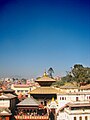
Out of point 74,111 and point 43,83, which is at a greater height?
point 43,83

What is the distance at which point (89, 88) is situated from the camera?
5034cm

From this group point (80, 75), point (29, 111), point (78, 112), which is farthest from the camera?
point (80, 75)

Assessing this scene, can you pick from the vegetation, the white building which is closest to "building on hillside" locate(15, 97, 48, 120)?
the white building

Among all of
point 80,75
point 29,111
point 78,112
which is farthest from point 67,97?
point 80,75

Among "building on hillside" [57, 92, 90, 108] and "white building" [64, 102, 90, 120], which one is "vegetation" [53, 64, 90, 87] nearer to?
"building on hillside" [57, 92, 90, 108]

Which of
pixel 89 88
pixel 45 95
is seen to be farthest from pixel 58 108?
pixel 89 88

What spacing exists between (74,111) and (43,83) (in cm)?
1175

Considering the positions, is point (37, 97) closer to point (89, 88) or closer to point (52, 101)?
point (52, 101)

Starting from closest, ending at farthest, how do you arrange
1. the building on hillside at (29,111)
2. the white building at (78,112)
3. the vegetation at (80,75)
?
1. the white building at (78,112)
2. the building on hillside at (29,111)
3. the vegetation at (80,75)

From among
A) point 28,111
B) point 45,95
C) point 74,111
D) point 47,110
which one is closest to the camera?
point 74,111

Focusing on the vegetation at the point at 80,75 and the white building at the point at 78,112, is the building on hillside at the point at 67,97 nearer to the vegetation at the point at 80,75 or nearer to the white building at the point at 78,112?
the white building at the point at 78,112

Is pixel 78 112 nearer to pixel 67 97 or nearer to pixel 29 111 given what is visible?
pixel 29 111

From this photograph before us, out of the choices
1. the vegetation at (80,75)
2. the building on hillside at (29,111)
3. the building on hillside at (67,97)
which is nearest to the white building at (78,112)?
the building on hillside at (29,111)

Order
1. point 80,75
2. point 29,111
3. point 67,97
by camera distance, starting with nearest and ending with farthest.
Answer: point 29,111 → point 67,97 → point 80,75
